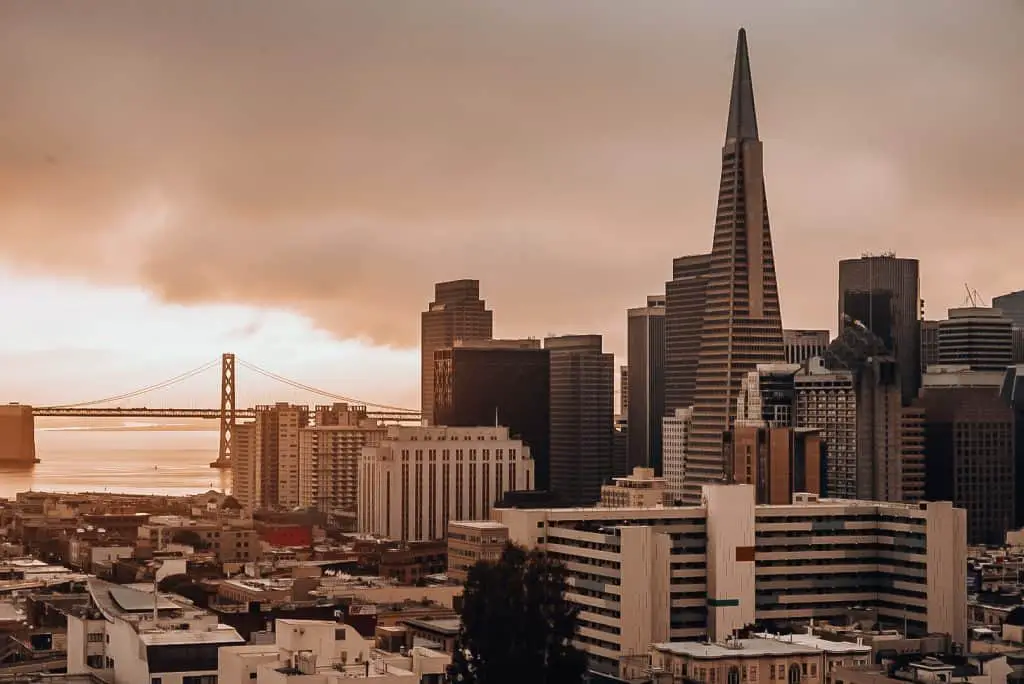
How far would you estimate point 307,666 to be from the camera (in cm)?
1452

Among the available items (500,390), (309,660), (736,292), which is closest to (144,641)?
Answer: (309,660)

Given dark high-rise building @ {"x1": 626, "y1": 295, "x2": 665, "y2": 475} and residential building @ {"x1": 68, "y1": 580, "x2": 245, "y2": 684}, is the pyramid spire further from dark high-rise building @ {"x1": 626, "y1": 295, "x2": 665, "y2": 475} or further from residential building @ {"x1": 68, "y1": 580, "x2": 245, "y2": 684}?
residential building @ {"x1": 68, "y1": 580, "x2": 245, "y2": 684}

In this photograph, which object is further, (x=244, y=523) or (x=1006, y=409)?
(x=1006, y=409)

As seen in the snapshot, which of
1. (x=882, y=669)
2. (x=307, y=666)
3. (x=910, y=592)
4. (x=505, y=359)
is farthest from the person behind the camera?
(x=505, y=359)

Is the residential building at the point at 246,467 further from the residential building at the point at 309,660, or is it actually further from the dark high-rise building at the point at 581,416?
the residential building at the point at 309,660

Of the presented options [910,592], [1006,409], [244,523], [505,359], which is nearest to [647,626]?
[910,592]

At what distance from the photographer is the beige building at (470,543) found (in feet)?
131

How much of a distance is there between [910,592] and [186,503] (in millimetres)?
41322

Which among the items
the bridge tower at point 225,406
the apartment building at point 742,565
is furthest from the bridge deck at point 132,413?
the apartment building at point 742,565

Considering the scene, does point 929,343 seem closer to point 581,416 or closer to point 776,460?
point 581,416

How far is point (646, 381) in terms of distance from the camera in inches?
3307

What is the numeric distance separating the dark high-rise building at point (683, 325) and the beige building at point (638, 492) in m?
16.8

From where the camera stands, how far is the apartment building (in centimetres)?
2475

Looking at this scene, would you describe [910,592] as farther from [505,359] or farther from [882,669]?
[505,359]
